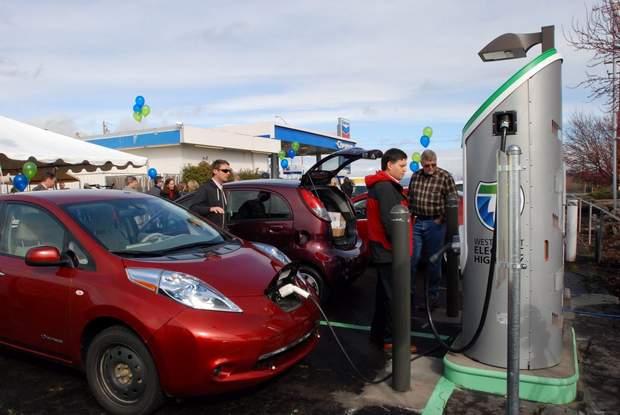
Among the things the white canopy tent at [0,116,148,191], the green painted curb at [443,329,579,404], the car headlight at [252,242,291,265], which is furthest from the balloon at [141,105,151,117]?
the green painted curb at [443,329,579,404]

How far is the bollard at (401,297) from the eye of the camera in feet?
12.1

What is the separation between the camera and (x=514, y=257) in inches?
98.4

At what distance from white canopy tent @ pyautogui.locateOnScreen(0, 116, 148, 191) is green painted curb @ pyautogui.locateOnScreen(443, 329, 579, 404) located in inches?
331

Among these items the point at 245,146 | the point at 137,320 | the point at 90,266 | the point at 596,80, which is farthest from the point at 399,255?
the point at 245,146

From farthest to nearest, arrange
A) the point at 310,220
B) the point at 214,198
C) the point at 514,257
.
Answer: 1. the point at 214,198
2. the point at 310,220
3. the point at 514,257

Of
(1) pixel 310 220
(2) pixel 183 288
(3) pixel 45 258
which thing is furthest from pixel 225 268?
(1) pixel 310 220

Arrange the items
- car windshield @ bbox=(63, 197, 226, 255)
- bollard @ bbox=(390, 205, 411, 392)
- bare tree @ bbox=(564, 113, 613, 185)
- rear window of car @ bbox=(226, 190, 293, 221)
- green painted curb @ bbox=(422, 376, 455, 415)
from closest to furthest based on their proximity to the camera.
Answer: green painted curb @ bbox=(422, 376, 455, 415) → bollard @ bbox=(390, 205, 411, 392) → car windshield @ bbox=(63, 197, 226, 255) → rear window of car @ bbox=(226, 190, 293, 221) → bare tree @ bbox=(564, 113, 613, 185)

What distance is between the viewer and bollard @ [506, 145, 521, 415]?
2.49m

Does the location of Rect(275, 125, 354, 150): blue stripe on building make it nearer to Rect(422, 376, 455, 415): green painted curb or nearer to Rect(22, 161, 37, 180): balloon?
Rect(22, 161, 37, 180): balloon

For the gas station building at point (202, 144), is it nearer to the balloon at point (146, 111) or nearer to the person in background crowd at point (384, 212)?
the balloon at point (146, 111)

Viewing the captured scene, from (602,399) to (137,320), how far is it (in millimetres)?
3237

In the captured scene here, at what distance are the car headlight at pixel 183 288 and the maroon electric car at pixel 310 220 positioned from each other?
246 centimetres

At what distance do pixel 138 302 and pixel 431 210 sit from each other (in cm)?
391

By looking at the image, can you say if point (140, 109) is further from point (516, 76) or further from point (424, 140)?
point (516, 76)
